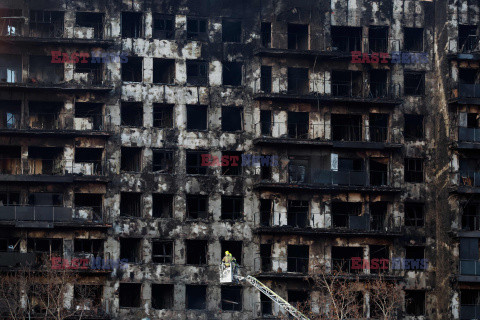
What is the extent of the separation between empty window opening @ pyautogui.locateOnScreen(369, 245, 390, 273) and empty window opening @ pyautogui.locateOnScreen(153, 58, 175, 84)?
20.9m

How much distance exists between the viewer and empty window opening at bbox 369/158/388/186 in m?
103

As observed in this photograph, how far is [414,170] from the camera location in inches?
4065

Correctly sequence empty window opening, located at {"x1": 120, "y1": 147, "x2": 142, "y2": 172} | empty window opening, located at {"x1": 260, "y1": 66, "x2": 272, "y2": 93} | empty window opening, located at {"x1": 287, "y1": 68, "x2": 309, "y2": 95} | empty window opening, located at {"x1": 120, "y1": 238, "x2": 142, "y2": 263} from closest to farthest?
empty window opening, located at {"x1": 120, "y1": 238, "x2": 142, "y2": 263} < empty window opening, located at {"x1": 120, "y1": 147, "x2": 142, "y2": 172} < empty window opening, located at {"x1": 260, "y1": 66, "x2": 272, "y2": 93} < empty window opening, located at {"x1": 287, "y1": 68, "x2": 309, "y2": 95}

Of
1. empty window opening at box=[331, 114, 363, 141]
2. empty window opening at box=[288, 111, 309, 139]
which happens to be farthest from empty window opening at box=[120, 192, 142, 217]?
empty window opening at box=[331, 114, 363, 141]

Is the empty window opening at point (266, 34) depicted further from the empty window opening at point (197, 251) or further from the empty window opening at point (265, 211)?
the empty window opening at point (197, 251)

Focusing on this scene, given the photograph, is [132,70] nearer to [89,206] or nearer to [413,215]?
[89,206]

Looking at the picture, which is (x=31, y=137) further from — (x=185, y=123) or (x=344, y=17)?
(x=344, y=17)

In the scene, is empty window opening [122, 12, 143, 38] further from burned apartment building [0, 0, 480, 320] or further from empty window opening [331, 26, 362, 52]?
empty window opening [331, 26, 362, 52]

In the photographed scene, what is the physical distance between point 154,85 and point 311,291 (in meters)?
20.4

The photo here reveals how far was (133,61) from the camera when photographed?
101688 millimetres

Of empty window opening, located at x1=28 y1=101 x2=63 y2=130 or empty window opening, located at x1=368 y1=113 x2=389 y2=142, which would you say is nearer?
empty window opening, located at x1=28 y1=101 x2=63 y2=130

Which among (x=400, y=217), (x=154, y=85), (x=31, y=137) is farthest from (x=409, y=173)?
(x=31, y=137)

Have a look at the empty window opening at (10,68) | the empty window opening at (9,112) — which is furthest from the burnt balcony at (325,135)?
the empty window opening at (10,68)

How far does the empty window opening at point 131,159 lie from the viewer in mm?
100125
